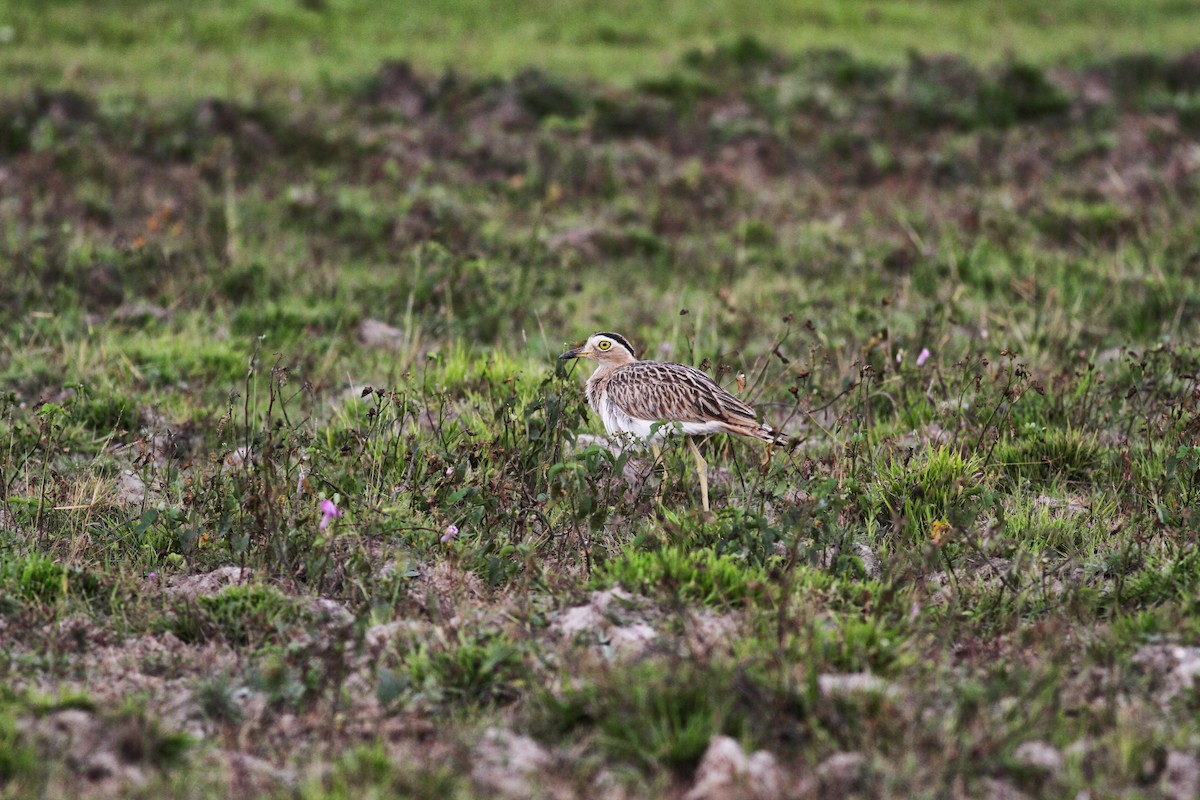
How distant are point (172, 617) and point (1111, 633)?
368 cm

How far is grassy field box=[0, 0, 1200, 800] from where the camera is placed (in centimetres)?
416

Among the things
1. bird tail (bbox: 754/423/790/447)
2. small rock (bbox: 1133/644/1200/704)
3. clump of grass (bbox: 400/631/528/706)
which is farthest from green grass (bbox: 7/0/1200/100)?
small rock (bbox: 1133/644/1200/704)

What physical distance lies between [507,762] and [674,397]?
7.37 ft

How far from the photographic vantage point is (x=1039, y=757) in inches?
158

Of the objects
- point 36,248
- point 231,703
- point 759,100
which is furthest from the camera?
point 759,100

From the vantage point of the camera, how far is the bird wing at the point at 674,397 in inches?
230

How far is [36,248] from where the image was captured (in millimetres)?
9789

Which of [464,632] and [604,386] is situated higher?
[604,386]

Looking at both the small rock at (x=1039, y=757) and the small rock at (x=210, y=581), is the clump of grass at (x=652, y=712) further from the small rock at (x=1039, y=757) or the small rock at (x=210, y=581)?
Answer: the small rock at (x=210, y=581)

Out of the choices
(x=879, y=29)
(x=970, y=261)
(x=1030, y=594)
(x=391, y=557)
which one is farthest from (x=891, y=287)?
(x=879, y=29)

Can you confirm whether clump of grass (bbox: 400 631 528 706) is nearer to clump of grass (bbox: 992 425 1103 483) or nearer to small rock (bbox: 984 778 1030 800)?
small rock (bbox: 984 778 1030 800)

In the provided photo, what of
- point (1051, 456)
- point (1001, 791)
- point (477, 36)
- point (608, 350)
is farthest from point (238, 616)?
point (477, 36)

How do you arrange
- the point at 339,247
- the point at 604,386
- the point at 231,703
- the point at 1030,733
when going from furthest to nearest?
the point at 339,247, the point at 604,386, the point at 231,703, the point at 1030,733

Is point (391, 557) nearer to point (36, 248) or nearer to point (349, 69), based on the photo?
point (36, 248)
